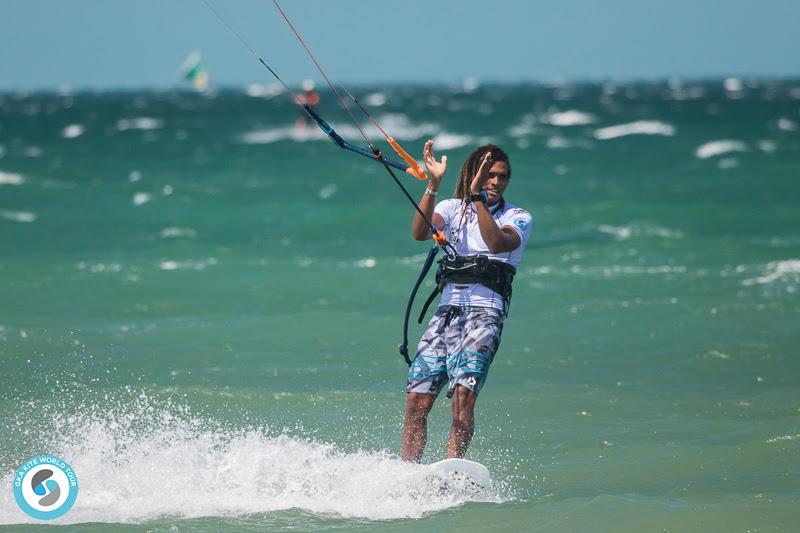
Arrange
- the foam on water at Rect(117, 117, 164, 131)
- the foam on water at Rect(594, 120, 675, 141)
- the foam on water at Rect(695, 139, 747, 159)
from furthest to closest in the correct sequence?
1. the foam on water at Rect(117, 117, 164, 131)
2. the foam on water at Rect(594, 120, 675, 141)
3. the foam on water at Rect(695, 139, 747, 159)

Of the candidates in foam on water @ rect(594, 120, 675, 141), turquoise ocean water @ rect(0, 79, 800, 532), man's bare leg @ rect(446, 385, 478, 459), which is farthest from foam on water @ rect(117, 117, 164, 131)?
man's bare leg @ rect(446, 385, 478, 459)

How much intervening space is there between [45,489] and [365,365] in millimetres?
3982

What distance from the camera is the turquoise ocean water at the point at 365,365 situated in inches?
235

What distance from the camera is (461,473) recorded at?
5.77 metres

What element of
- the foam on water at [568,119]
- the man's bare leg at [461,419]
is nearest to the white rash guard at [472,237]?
the man's bare leg at [461,419]

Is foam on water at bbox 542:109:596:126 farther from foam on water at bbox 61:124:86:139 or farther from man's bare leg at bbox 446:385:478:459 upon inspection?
A: man's bare leg at bbox 446:385:478:459

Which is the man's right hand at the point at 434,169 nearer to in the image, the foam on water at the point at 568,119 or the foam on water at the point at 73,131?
the foam on water at the point at 73,131

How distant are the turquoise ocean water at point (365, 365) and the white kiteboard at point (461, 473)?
0.25 feet

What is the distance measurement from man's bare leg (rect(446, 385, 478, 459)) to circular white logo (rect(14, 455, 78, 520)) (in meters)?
1.79

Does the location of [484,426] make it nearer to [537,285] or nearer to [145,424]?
[145,424]

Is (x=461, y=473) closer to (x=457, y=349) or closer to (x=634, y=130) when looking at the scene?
(x=457, y=349)

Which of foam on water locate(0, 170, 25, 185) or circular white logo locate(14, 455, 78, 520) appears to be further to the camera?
foam on water locate(0, 170, 25, 185)

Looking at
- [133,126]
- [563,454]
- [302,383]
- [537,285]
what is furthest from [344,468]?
[133,126]

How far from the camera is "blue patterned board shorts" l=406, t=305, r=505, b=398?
18.9ft
